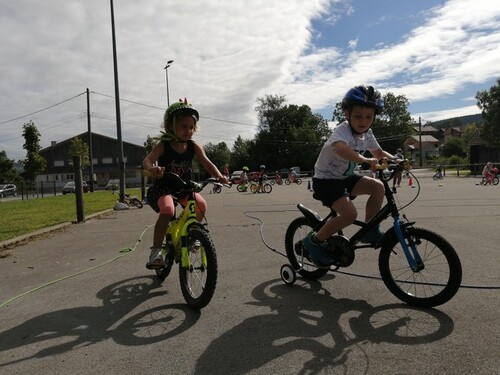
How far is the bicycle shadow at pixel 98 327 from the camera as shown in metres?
3.21

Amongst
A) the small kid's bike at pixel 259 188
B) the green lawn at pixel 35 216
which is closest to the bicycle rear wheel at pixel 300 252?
the green lawn at pixel 35 216

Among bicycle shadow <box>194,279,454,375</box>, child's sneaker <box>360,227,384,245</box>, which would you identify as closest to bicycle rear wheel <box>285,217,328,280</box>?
bicycle shadow <box>194,279,454,375</box>

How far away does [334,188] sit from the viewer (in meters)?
4.06

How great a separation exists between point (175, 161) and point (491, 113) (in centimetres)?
5022

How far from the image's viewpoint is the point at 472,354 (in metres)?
2.73

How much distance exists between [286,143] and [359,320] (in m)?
83.9

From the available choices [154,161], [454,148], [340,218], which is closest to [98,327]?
[154,161]

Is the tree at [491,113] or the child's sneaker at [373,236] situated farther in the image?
the tree at [491,113]

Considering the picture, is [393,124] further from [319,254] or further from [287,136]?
[319,254]

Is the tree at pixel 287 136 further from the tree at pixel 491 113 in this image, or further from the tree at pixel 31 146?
the tree at pixel 31 146

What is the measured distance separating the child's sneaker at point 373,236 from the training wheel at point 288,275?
835mm

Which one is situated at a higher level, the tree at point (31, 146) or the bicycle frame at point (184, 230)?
the tree at point (31, 146)

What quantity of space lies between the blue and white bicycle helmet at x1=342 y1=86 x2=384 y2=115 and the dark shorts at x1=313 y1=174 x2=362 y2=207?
67cm

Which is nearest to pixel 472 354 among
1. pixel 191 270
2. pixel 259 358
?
pixel 259 358
